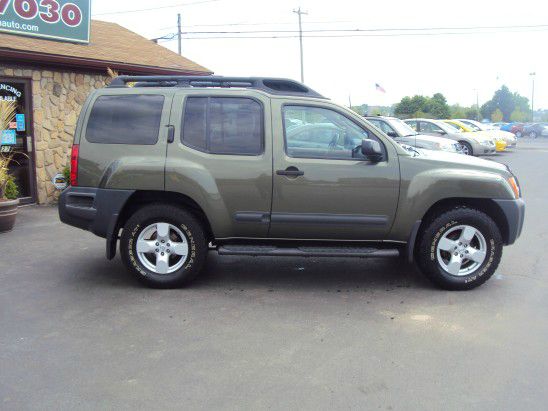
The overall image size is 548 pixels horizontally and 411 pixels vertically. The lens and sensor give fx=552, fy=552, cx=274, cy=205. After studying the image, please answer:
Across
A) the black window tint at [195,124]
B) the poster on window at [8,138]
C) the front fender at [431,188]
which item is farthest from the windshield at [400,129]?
the black window tint at [195,124]

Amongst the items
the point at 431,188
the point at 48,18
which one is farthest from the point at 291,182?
the point at 48,18

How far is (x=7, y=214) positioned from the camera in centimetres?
824

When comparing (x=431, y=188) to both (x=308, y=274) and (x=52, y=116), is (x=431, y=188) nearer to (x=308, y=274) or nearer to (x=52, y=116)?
(x=308, y=274)

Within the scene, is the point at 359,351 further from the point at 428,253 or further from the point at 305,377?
the point at 428,253

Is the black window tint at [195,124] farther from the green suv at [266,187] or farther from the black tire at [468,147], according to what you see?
the black tire at [468,147]

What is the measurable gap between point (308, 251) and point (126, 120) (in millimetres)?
2278

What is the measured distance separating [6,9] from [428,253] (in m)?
8.64

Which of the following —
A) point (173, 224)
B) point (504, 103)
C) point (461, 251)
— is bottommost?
point (461, 251)

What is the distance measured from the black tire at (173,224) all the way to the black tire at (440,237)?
7.46ft

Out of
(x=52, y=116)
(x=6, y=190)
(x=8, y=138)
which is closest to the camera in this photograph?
(x=6, y=190)

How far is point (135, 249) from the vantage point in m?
5.63

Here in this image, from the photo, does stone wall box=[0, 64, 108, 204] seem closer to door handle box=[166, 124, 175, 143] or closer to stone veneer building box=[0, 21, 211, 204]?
stone veneer building box=[0, 21, 211, 204]

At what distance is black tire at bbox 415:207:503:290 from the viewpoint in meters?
5.57

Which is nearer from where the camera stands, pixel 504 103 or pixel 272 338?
pixel 272 338
